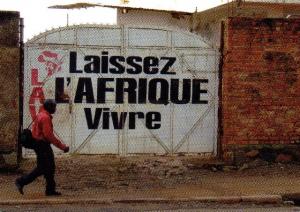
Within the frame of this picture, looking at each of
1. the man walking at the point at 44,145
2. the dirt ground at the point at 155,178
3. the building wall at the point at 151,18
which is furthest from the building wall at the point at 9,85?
the building wall at the point at 151,18

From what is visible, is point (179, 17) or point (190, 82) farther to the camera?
point (179, 17)

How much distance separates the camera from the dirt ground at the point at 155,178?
10852 millimetres

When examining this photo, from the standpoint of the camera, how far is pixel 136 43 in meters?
13.0

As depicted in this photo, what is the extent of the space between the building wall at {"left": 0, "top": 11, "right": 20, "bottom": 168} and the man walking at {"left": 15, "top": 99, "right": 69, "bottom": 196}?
1999 mm

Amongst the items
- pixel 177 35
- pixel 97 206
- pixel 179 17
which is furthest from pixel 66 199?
pixel 179 17

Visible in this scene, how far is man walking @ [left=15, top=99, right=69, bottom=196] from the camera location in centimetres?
1010

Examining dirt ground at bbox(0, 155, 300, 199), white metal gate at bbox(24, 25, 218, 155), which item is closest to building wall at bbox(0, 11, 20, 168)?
white metal gate at bbox(24, 25, 218, 155)

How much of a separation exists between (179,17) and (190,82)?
32.8 ft

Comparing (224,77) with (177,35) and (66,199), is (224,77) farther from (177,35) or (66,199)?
(66,199)

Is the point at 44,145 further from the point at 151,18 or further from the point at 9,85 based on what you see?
the point at 151,18

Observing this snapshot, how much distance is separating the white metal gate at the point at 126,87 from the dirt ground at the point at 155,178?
0.30 metres

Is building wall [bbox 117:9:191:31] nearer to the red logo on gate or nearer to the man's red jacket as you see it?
the red logo on gate

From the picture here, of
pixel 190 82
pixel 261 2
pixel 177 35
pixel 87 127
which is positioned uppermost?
pixel 261 2

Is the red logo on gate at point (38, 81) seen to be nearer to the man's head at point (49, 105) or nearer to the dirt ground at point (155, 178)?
the dirt ground at point (155, 178)
